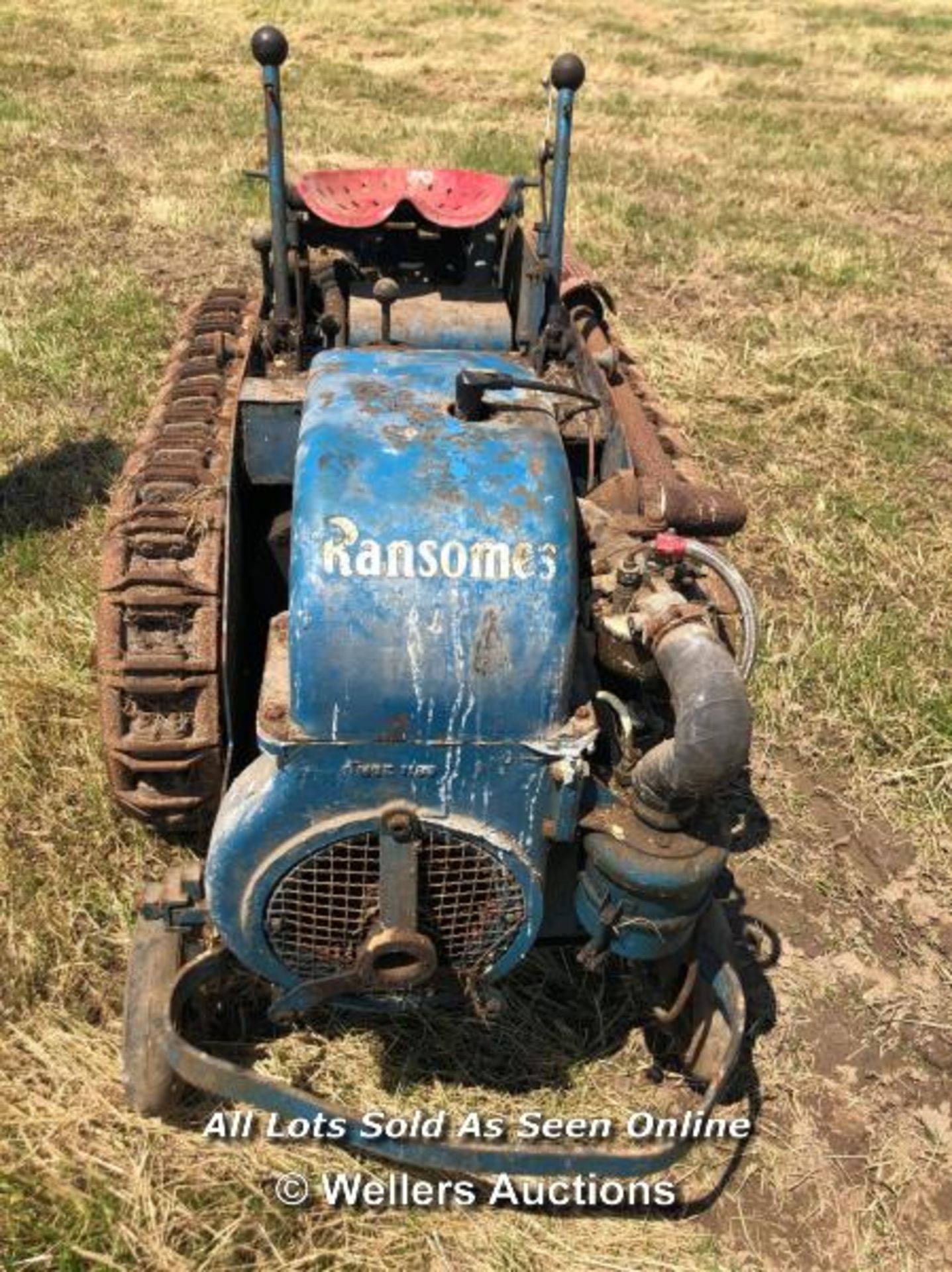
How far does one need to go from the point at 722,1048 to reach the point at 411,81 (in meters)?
17.1

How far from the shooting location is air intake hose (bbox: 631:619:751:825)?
2184 millimetres

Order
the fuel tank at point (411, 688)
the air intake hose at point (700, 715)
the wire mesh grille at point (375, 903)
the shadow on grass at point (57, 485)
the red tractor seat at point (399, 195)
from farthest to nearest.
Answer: the shadow on grass at point (57, 485), the red tractor seat at point (399, 195), the wire mesh grille at point (375, 903), the fuel tank at point (411, 688), the air intake hose at point (700, 715)

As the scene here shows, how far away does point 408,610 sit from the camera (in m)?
2.28

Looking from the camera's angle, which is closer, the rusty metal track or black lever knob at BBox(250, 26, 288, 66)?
the rusty metal track

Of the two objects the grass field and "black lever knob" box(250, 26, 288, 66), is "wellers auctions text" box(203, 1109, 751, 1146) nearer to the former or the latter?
the grass field

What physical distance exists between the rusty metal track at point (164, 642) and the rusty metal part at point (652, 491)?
115 cm

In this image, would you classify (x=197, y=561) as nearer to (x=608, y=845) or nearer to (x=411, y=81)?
(x=608, y=845)

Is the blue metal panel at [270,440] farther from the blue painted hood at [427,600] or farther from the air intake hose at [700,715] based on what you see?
the air intake hose at [700,715]

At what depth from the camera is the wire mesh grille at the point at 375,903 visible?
2.47 m

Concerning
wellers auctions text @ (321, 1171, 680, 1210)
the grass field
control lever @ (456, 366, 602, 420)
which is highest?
control lever @ (456, 366, 602, 420)

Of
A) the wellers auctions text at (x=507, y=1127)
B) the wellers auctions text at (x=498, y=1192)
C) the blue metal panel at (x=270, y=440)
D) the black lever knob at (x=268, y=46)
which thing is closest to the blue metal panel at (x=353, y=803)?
the wellers auctions text at (x=507, y=1127)

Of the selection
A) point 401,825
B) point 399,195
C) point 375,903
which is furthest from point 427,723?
point 399,195

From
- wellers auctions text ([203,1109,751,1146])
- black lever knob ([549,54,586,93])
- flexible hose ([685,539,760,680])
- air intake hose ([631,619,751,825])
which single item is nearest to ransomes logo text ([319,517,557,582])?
air intake hose ([631,619,751,825])

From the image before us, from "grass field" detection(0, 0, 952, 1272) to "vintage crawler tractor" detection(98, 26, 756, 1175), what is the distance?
1.04 feet
